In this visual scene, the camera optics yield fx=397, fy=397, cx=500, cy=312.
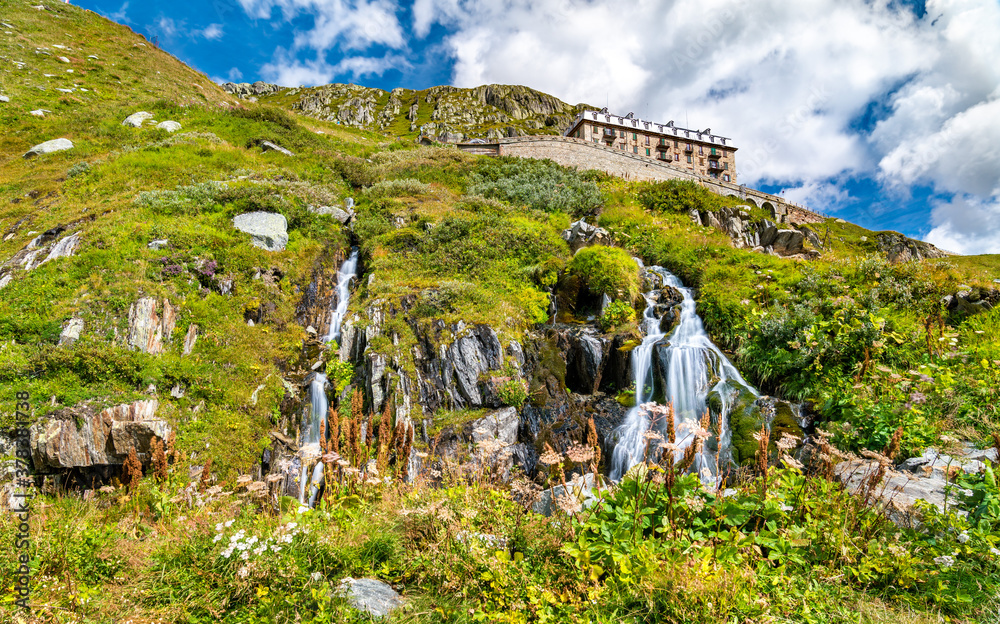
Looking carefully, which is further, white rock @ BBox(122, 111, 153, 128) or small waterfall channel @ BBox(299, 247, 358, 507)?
white rock @ BBox(122, 111, 153, 128)

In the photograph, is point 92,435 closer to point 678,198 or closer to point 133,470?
point 133,470

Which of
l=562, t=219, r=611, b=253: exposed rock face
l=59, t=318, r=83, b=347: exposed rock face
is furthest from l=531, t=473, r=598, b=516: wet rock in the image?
l=562, t=219, r=611, b=253: exposed rock face

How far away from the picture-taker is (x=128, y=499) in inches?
177

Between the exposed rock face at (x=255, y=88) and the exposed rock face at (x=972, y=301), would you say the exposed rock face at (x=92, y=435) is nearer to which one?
the exposed rock face at (x=972, y=301)

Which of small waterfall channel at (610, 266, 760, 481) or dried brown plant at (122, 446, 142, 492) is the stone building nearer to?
small waterfall channel at (610, 266, 760, 481)

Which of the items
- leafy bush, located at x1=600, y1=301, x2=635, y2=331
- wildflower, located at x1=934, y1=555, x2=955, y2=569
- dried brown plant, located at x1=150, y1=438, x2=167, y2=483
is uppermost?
leafy bush, located at x1=600, y1=301, x2=635, y2=331

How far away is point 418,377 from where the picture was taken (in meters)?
12.0

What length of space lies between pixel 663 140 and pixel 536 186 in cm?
4428

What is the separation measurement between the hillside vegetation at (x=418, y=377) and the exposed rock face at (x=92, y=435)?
30 centimetres

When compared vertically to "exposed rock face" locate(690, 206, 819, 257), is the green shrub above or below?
below

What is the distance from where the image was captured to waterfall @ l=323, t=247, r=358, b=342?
14552 mm

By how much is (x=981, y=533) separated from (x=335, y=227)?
66.6 feet

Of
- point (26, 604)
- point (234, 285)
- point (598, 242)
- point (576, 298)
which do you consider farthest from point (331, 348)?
point (598, 242)

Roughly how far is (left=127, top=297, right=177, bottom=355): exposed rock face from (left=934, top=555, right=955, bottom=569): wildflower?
1431 centimetres
